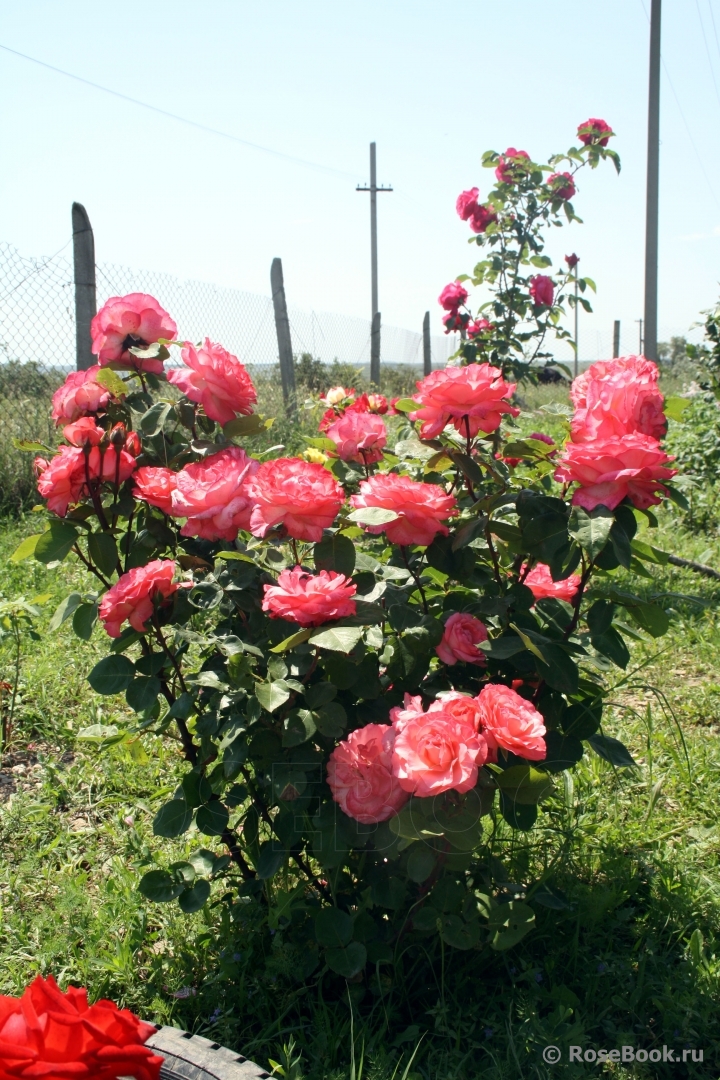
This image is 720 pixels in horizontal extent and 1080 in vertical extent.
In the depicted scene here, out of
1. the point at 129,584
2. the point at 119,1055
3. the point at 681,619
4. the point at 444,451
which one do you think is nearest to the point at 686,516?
the point at 681,619

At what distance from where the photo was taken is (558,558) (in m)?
1.36

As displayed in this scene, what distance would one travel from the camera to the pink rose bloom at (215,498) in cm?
137

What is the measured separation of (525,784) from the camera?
1.30 m

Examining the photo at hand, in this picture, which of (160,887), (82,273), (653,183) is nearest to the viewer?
(160,887)

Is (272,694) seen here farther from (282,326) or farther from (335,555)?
(282,326)

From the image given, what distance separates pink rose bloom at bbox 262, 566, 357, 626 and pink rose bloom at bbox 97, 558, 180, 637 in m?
0.22

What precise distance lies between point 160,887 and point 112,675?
0.41m

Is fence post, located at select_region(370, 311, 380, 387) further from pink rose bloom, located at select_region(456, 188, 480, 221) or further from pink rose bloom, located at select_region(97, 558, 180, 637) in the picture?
pink rose bloom, located at select_region(97, 558, 180, 637)

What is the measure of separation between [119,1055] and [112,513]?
3.27 ft

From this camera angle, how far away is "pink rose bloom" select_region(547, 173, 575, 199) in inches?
164

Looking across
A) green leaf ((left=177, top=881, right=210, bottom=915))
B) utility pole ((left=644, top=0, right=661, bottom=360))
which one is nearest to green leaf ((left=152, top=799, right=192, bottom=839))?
green leaf ((left=177, top=881, right=210, bottom=915))

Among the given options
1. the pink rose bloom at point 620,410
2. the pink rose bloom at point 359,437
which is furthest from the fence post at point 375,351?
the pink rose bloom at point 620,410

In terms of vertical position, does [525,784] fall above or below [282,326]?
below

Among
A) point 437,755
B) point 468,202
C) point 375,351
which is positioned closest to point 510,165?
point 468,202
